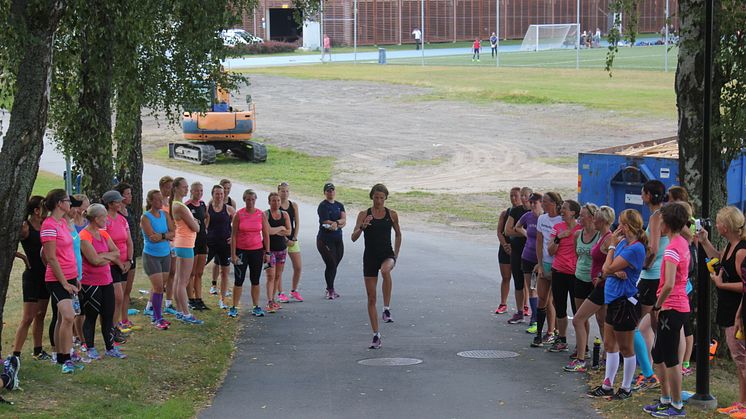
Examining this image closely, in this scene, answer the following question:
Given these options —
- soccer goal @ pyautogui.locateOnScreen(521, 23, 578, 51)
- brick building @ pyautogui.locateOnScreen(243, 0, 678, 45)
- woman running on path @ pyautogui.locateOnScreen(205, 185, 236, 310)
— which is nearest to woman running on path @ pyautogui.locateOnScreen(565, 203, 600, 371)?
woman running on path @ pyautogui.locateOnScreen(205, 185, 236, 310)

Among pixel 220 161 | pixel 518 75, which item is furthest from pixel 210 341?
pixel 518 75

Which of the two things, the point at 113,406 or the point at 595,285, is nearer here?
the point at 113,406

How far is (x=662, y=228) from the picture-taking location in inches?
361

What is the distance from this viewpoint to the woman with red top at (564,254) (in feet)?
37.3

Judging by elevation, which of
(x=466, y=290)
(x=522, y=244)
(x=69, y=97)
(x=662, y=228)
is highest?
(x=69, y=97)

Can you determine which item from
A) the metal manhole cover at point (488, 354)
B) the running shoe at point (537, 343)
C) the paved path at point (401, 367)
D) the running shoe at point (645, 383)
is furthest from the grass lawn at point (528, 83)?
the running shoe at point (645, 383)

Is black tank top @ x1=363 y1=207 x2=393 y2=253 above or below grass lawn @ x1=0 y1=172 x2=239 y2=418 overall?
above

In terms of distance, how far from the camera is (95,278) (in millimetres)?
10562

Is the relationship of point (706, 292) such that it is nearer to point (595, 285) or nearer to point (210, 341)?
point (595, 285)

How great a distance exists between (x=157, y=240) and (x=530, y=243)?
15.2 feet

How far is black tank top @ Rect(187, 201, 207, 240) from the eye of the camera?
46.2ft

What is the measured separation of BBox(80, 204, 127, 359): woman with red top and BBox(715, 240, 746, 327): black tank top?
19.9ft

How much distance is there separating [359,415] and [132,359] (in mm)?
2908

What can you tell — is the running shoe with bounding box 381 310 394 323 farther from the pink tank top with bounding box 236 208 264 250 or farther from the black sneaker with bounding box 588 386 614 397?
the black sneaker with bounding box 588 386 614 397
